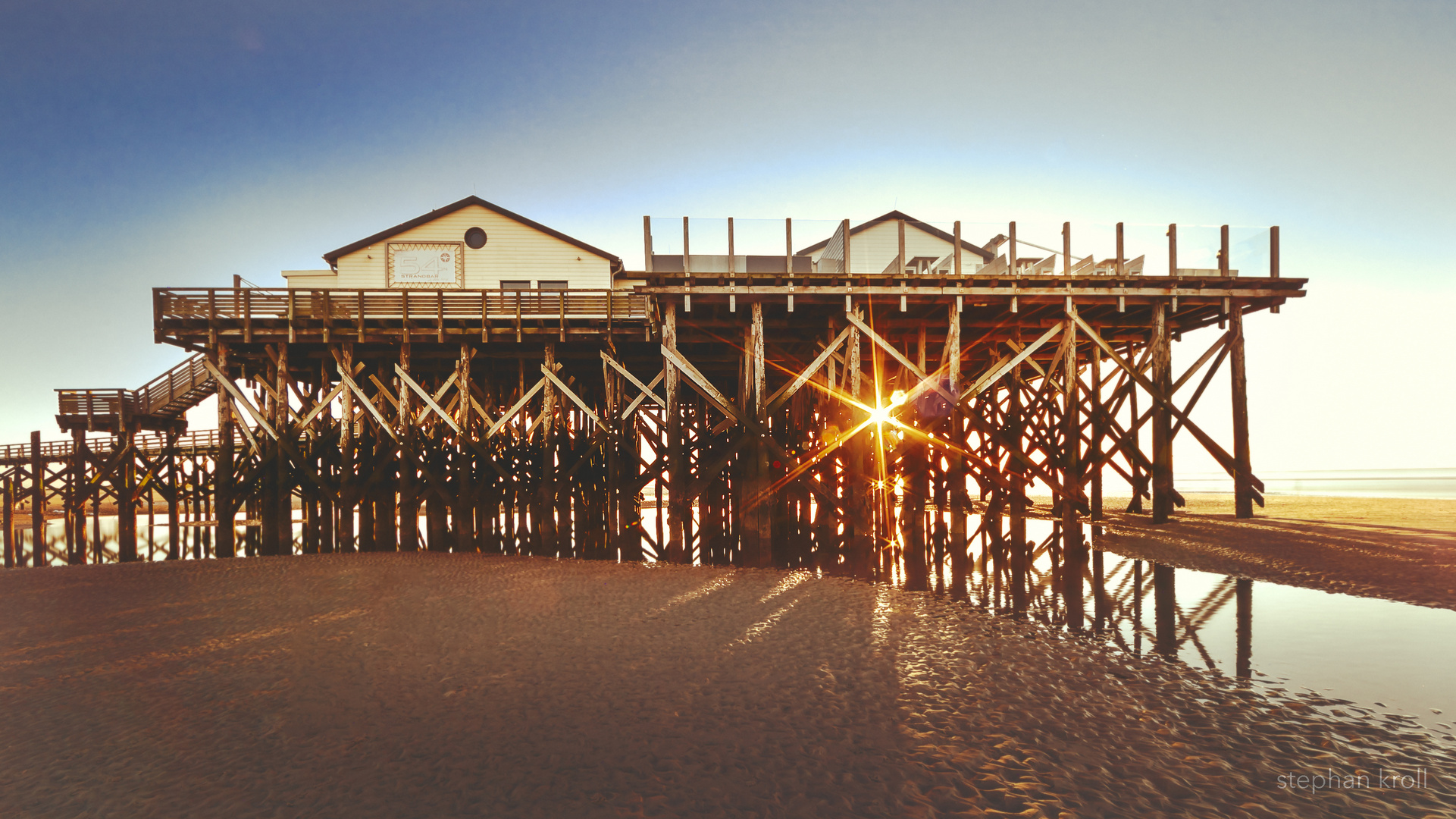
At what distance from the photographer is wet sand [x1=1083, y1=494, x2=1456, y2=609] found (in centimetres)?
761

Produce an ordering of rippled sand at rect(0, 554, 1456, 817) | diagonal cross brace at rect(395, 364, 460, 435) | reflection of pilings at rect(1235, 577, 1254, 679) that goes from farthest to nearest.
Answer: diagonal cross brace at rect(395, 364, 460, 435) < reflection of pilings at rect(1235, 577, 1254, 679) < rippled sand at rect(0, 554, 1456, 817)

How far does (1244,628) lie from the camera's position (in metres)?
6.14

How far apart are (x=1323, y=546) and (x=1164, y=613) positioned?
5368mm

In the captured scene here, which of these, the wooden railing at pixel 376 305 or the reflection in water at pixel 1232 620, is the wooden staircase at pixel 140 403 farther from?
the reflection in water at pixel 1232 620

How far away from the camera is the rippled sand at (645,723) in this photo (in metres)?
3.12

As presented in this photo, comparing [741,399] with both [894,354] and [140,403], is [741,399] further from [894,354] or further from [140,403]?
[140,403]

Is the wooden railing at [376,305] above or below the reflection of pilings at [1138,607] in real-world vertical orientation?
above

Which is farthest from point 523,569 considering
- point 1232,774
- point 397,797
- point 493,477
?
point 1232,774

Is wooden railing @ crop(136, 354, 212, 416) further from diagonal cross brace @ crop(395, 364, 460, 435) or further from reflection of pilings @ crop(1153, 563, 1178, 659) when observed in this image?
reflection of pilings @ crop(1153, 563, 1178, 659)

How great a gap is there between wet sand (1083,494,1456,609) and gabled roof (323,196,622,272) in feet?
53.3

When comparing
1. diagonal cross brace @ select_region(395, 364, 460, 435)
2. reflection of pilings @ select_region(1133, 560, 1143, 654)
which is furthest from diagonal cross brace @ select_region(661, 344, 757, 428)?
reflection of pilings @ select_region(1133, 560, 1143, 654)

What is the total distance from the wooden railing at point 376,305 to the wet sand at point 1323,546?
501 inches

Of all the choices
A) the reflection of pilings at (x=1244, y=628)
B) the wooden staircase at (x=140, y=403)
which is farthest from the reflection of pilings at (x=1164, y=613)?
the wooden staircase at (x=140, y=403)

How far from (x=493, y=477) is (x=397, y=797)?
1173 cm
